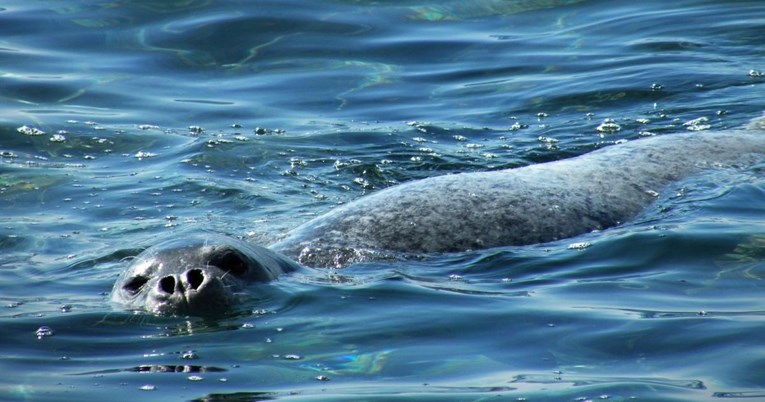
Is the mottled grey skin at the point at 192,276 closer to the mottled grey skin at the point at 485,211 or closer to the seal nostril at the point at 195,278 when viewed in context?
the seal nostril at the point at 195,278

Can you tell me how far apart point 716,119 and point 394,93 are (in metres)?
3.41

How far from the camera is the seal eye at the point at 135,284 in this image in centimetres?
671

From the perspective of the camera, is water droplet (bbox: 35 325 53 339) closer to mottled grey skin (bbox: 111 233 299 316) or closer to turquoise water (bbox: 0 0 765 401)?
turquoise water (bbox: 0 0 765 401)

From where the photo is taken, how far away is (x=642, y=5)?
16391mm

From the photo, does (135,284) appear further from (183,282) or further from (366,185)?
(366,185)

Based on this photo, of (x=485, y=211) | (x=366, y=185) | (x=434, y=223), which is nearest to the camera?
(x=434, y=223)

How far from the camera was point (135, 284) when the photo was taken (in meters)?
6.75

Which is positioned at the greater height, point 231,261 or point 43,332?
point 231,261

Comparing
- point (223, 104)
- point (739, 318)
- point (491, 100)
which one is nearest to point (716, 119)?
point (491, 100)

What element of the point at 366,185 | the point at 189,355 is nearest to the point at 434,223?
the point at 366,185

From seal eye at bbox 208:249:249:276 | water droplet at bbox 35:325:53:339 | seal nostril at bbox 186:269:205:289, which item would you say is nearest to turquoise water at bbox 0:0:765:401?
water droplet at bbox 35:325:53:339

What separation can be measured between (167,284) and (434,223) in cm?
197

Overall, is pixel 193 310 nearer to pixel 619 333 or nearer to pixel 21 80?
pixel 619 333

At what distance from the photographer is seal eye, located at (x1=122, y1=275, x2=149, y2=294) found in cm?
671
